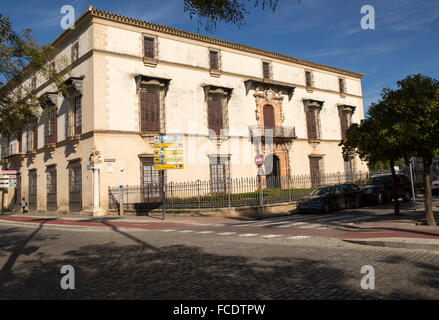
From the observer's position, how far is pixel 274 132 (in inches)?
1169

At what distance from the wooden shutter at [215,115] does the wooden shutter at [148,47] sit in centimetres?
586

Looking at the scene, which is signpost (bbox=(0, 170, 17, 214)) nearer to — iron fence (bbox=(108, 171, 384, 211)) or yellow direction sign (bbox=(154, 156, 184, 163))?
iron fence (bbox=(108, 171, 384, 211))

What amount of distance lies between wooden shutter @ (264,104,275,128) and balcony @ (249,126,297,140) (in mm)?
396

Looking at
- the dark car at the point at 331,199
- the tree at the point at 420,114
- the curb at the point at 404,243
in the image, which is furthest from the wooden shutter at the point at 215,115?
the curb at the point at 404,243

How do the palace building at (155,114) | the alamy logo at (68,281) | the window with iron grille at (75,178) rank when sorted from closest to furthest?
the alamy logo at (68,281)
the palace building at (155,114)
the window with iron grille at (75,178)

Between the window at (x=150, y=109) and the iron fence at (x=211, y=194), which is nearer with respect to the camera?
the iron fence at (x=211, y=194)

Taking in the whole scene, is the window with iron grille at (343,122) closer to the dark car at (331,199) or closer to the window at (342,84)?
the window at (342,84)

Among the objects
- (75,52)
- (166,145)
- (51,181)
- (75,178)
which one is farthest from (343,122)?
(51,181)

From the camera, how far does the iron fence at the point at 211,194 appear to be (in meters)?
19.3

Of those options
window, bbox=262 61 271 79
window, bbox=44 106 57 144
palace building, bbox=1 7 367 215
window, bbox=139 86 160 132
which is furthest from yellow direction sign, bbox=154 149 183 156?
window, bbox=262 61 271 79

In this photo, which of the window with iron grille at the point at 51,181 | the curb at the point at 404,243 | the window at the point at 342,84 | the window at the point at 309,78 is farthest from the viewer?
the window at the point at 342,84

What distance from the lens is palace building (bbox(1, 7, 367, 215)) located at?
73.2 ft

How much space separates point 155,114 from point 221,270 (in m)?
19.7

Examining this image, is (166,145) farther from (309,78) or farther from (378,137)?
(309,78)
